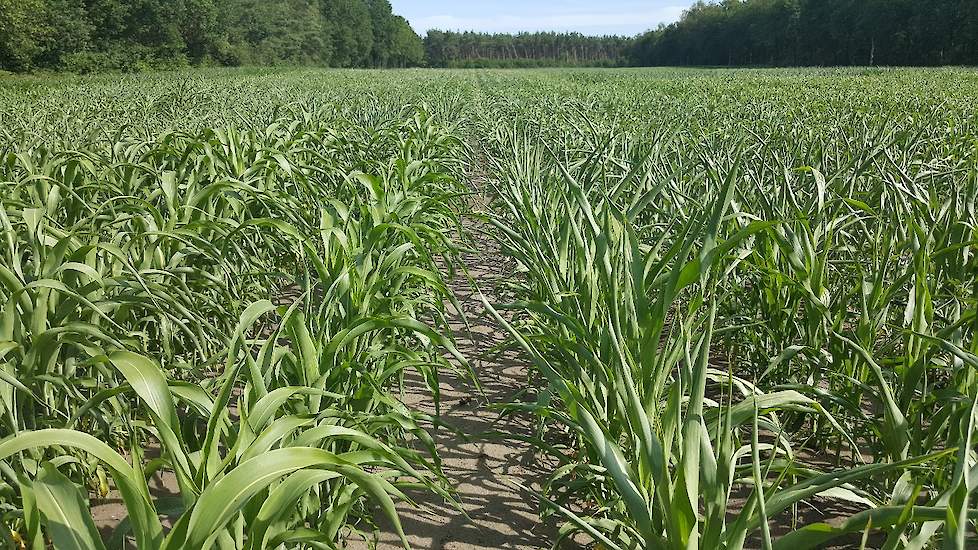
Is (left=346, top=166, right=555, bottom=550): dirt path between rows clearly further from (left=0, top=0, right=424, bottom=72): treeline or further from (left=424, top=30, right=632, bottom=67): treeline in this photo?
(left=424, top=30, right=632, bottom=67): treeline

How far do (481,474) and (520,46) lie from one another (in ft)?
406

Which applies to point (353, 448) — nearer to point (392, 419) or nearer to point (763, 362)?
point (392, 419)

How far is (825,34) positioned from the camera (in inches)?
2280

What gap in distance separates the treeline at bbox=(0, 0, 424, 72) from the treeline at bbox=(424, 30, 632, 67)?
36779 mm

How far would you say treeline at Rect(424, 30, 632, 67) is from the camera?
11280 centimetres

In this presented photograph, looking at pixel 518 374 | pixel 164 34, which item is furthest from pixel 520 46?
pixel 518 374

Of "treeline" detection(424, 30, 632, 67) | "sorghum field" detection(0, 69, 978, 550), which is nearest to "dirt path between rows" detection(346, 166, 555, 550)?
"sorghum field" detection(0, 69, 978, 550)

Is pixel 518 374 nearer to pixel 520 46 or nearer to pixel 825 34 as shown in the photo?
pixel 825 34

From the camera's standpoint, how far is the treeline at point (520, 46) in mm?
112800

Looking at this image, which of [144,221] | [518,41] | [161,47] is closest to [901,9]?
[161,47]

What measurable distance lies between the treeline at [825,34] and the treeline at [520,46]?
26335 millimetres

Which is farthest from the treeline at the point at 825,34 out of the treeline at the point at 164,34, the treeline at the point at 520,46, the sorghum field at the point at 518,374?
the sorghum field at the point at 518,374

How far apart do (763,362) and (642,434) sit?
174 cm

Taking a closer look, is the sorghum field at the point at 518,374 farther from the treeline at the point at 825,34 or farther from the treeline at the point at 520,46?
the treeline at the point at 520,46
